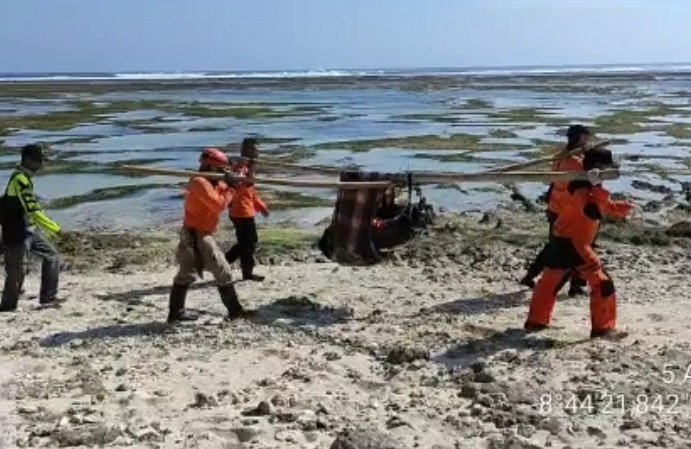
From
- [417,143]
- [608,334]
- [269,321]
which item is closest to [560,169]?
[608,334]

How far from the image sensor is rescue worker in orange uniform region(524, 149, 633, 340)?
7781mm

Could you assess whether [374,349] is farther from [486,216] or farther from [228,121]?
[228,121]

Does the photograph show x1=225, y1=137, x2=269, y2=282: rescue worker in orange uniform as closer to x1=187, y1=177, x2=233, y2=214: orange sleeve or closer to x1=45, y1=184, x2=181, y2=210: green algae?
x1=187, y1=177, x2=233, y2=214: orange sleeve

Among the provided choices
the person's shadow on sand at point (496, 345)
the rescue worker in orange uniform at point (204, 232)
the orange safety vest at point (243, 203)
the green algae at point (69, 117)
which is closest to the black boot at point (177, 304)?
the rescue worker in orange uniform at point (204, 232)

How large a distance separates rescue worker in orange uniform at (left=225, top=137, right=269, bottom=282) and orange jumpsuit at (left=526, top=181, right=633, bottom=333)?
370cm

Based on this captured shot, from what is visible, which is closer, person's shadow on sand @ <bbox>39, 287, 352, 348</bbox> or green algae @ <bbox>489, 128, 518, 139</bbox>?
person's shadow on sand @ <bbox>39, 287, 352, 348</bbox>

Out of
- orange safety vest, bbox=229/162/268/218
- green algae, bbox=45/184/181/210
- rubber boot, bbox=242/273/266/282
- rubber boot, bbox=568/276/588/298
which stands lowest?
green algae, bbox=45/184/181/210

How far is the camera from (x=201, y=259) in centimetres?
864

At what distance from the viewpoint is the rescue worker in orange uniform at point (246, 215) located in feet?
33.8

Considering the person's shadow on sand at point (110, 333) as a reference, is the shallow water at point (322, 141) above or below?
above

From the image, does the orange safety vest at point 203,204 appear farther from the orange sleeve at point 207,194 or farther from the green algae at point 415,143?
the green algae at point 415,143

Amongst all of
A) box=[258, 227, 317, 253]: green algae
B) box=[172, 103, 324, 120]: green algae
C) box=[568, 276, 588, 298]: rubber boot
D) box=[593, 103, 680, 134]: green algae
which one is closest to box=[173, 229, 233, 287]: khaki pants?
box=[568, 276, 588, 298]: rubber boot

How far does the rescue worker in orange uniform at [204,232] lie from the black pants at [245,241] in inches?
65.8

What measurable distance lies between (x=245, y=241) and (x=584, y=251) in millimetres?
4144
